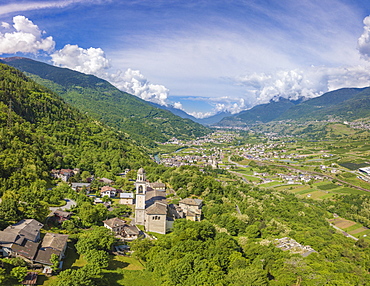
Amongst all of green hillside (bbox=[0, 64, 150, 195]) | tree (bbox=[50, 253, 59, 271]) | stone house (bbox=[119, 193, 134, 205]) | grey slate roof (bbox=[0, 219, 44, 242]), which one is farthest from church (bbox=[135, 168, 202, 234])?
green hillside (bbox=[0, 64, 150, 195])

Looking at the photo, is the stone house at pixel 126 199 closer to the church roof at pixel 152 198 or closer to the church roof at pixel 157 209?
the church roof at pixel 152 198

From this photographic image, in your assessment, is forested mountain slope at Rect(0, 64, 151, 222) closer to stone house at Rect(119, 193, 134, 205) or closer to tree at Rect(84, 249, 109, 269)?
tree at Rect(84, 249, 109, 269)

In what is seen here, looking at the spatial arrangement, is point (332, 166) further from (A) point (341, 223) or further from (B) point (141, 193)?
(B) point (141, 193)

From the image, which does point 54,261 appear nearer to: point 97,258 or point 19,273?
point 19,273

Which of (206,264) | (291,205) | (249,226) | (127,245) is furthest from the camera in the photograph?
(291,205)

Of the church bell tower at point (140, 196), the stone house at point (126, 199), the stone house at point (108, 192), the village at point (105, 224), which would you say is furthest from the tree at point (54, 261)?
the stone house at point (108, 192)

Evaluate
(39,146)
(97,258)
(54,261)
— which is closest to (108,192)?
(39,146)

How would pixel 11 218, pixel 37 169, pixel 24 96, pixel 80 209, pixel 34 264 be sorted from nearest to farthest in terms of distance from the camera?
pixel 34 264 → pixel 11 218 → pixel 80 209 → pixel 37 169 → pixel 24 96

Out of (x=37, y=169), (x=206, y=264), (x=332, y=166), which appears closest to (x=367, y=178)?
(x=332, y=166)
